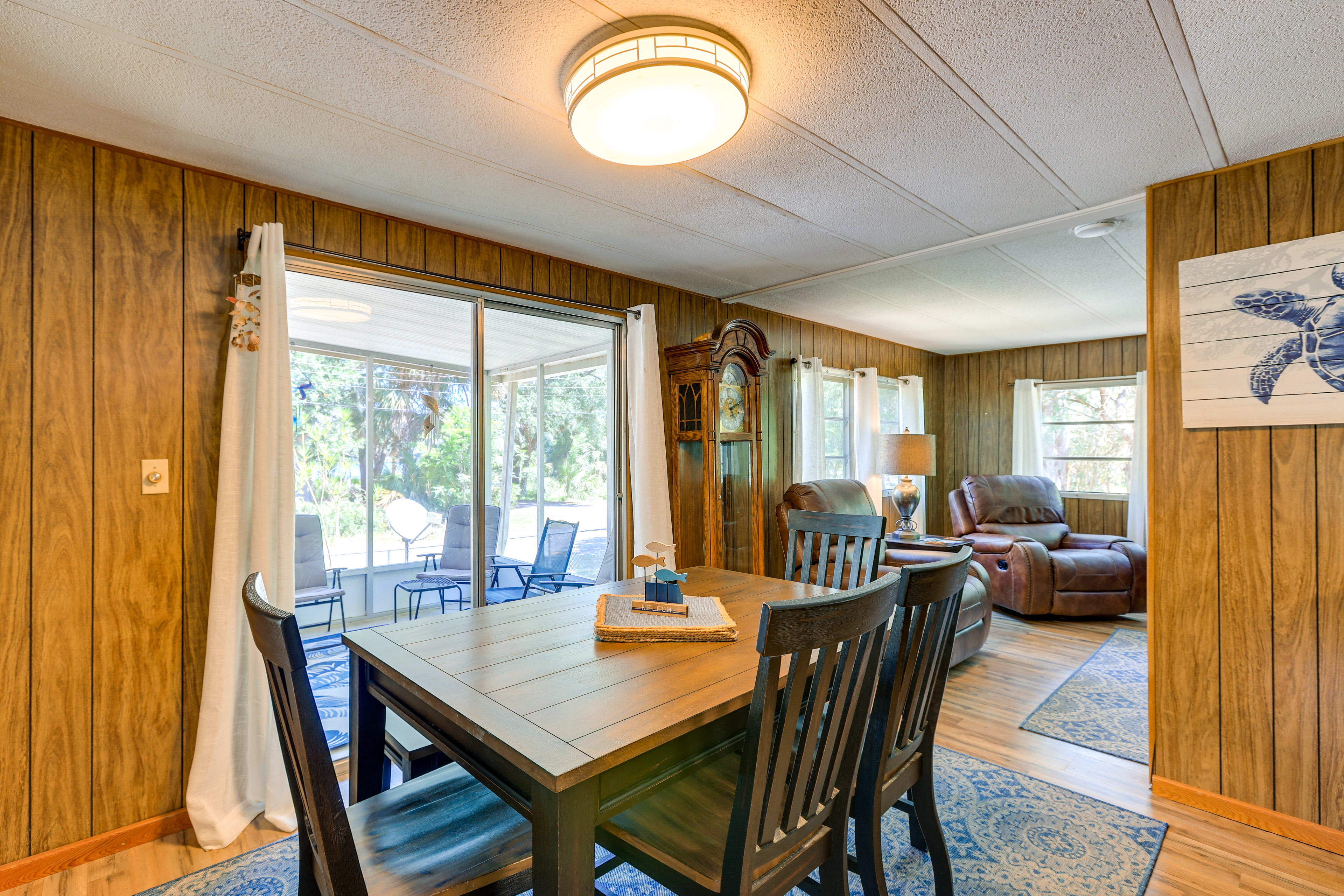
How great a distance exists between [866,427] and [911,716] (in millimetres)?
4124

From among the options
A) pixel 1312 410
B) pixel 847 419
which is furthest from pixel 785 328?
pixel 1312 410

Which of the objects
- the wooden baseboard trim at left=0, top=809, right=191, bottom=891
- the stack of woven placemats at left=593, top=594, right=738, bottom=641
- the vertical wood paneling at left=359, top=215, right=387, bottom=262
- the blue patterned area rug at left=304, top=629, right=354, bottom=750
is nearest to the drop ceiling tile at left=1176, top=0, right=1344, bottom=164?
the stack of woven placemats at left=593, top=594, right=738, bottom=641

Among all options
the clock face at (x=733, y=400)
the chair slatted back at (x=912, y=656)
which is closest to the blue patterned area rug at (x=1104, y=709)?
the chair slatted back at (x=912, y=656)

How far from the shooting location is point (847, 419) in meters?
5.54

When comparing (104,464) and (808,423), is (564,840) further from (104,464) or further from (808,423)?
(808,423)

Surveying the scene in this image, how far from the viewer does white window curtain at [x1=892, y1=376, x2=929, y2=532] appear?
6.02 metres

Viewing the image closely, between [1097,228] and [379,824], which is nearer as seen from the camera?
[379,824]

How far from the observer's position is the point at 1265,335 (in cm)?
211

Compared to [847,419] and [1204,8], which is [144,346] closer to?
[1204,8]

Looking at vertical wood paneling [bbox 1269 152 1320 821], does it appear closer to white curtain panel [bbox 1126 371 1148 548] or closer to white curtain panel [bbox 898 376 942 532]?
white curtain panel [bbox 1126 371 1148 548]

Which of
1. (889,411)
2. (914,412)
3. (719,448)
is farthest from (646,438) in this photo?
(914,412)

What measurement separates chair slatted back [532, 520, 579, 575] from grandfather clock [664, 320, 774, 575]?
0.68 m

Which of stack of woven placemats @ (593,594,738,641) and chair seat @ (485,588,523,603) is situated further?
chair seat @ (485,588,523,603)

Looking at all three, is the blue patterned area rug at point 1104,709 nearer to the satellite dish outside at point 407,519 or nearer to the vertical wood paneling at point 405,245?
the satellite dish outside at point 407,519
